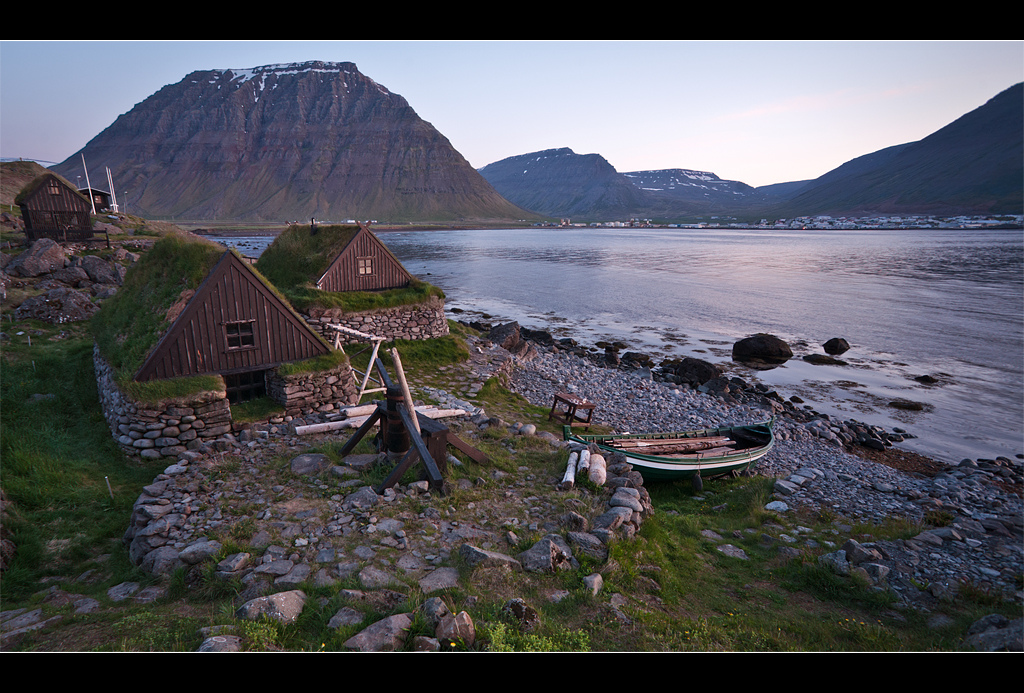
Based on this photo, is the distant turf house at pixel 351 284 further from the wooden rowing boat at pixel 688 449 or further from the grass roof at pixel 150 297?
the wooden rowing boat at pixel 688 449

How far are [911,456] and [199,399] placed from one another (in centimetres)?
2804

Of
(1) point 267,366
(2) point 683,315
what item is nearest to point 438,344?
(1) point 267,366

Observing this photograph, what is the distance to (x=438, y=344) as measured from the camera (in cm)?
2700

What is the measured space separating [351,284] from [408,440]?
18151 millimetres

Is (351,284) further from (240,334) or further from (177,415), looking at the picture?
(177,415)

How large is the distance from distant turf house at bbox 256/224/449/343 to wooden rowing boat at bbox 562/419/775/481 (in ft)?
43.9

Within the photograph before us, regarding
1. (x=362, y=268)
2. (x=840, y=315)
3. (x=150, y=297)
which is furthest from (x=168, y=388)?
(x=840, y=315)

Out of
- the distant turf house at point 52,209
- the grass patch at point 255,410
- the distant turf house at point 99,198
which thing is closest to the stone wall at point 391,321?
the grass patch at point 255,410

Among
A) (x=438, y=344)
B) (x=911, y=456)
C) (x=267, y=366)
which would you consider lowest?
(x=911, y=456)

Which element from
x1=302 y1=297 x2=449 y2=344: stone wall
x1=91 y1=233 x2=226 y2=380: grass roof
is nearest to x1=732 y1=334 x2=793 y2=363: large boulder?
x1=302 y1=297 x2=449 y2=344: stone wall

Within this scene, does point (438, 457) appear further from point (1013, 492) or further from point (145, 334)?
point (1013, 492)

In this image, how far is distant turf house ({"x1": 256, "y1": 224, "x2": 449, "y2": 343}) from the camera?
2483 cm

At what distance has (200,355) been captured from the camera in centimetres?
1387

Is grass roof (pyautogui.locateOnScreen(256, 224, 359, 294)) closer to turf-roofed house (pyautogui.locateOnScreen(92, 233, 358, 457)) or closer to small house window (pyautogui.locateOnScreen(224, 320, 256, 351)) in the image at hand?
turf-roofed house (pyautogui.locateOnScreen(92, 233, 358, 457))
